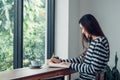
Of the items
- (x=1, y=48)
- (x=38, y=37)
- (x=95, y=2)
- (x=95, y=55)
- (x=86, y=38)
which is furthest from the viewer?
(x=95, y=2)

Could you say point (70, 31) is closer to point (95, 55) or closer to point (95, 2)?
point (95, 2)

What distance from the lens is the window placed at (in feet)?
10.2

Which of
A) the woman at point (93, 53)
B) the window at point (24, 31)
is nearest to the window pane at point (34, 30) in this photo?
the window at point (24, 31)

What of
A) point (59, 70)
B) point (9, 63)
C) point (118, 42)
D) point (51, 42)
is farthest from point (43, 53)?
point (59, 70)

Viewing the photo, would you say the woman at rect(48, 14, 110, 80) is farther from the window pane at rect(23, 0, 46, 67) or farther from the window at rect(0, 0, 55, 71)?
the window pane at rect(23, 0, 46, 67)

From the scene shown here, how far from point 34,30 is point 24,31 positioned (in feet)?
0.88

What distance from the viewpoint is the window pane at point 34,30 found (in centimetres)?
342

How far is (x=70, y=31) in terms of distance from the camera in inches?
151

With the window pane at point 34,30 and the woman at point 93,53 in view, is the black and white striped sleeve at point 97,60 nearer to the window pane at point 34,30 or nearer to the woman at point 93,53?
the woman at point 93,53

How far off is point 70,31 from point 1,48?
3.94ft

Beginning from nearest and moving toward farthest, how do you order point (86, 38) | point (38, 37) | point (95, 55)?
1. point (95, 55)
2. point (86, 38)
3. point (38, 37)

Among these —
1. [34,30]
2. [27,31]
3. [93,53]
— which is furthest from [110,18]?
[93,53]

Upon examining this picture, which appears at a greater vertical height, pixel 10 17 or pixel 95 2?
pixel 95 2

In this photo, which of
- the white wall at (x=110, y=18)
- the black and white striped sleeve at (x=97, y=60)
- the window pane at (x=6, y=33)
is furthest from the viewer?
the white wall at (x=110, y=18)
